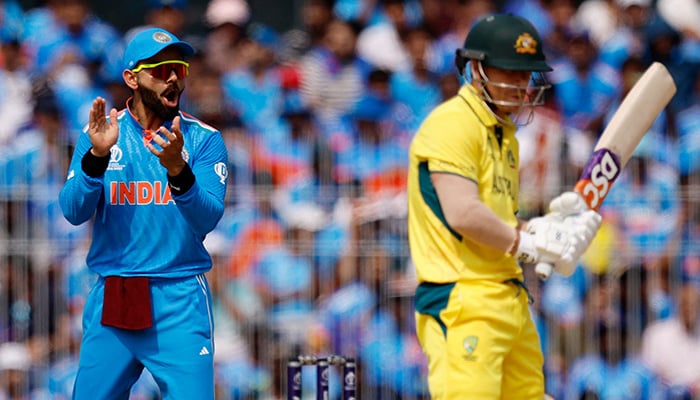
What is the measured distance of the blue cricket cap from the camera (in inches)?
237

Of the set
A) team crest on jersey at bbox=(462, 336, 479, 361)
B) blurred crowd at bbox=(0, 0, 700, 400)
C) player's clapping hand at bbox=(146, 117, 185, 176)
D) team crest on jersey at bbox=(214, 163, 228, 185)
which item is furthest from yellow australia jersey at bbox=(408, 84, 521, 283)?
blurred crowd at bbox=(0, 0, 700, 400)

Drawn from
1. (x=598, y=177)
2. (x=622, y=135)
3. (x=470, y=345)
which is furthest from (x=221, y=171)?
(x=622, y=135)

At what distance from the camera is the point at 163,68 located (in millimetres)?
6074

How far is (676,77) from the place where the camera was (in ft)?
39.2

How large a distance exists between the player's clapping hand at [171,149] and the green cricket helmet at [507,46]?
173 centimetres

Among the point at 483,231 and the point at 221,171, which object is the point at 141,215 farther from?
the point at 483,231

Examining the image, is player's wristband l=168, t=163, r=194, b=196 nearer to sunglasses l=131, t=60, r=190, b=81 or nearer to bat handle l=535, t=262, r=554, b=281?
sunglasses l=131, t=60, r=190, b=81

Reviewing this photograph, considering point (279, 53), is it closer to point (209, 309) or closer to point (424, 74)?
point (424, 74)

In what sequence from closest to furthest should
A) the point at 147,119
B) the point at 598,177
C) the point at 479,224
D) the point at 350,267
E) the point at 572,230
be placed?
1. the point at 147,119
2. the point at 479,224
3. the point at 572,230
4. the point at 598,177
5. the point at 350,267

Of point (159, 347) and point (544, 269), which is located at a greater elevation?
point (544, 269)

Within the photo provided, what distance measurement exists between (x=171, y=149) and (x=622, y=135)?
8.65 feet

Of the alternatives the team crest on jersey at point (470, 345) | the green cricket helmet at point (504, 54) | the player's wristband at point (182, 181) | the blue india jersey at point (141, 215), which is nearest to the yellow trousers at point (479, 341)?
the team crest on jersey at point (470, 345)

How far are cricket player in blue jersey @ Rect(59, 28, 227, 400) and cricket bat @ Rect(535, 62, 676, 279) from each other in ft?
6.47

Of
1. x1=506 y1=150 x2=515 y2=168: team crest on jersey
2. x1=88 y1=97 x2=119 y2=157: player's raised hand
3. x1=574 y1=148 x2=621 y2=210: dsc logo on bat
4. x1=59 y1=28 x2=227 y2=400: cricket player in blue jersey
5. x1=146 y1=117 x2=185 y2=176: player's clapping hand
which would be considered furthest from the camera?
x1=574 y1=148 x2=621 y2=210: dsc logo on bat
